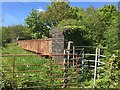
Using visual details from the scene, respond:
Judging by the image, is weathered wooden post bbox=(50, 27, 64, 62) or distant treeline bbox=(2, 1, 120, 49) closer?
weathered wooden post bbox=(50, 27, 64, 62)

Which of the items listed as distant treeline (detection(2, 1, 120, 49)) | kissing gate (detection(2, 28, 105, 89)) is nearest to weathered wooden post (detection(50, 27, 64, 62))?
kissing gate (detection(2, 28, 105, 89))

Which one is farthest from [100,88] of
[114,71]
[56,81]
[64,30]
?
[64,30]

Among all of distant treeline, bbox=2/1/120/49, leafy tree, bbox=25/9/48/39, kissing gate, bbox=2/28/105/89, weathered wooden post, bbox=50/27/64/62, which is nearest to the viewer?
kissing gate, bbox=2/28/105/89

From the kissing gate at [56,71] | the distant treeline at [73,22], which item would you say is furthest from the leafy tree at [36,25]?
the kissing gate at [56,71]

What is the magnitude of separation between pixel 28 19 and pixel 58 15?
461cm

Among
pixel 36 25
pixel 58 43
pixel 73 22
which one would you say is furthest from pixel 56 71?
pixel 36 25

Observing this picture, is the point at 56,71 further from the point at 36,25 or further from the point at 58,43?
the point at 36,25

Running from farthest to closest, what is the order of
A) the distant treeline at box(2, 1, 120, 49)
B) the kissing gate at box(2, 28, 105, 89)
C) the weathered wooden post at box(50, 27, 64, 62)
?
1. the distant treeline at box(2, 1, 120, 49)
2. the weathered wooden post at box(50, 27, 64, 62)
3. the kissing gate at box(2, 28, 105, 89)

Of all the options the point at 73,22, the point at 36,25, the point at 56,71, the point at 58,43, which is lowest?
the point at 56,71

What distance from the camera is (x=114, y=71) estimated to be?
520cm

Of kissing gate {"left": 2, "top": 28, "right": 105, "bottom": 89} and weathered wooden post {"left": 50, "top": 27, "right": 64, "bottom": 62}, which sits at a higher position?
weathered wooden post {"left": 50, "top": 27, "right": 64, "bottom": 62}

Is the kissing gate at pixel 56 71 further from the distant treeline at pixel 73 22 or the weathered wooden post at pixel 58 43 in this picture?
the distant treeline at pixel 73 22

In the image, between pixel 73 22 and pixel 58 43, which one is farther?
pixel 73 22

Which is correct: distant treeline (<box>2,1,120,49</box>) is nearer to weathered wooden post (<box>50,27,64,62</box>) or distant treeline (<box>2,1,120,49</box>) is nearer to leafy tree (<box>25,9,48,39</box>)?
leafy tree (<box>25,9,48,39</box>)
